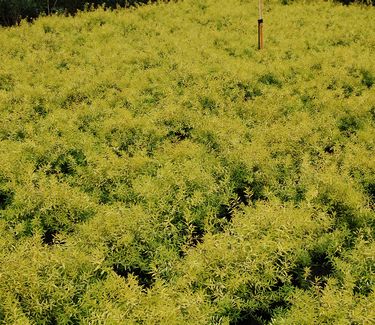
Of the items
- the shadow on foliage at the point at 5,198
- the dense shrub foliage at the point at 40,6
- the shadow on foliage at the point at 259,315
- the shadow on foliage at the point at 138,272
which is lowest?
the shadow on foliage at the point at 259,315

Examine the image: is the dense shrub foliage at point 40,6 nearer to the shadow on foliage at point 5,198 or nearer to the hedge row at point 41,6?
the hedge row at point 41,6

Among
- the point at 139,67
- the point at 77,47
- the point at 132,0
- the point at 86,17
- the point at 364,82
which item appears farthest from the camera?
the point at 132,0

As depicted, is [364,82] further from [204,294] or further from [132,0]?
[132,0]

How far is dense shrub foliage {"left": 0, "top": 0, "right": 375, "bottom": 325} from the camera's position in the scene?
4.95 m

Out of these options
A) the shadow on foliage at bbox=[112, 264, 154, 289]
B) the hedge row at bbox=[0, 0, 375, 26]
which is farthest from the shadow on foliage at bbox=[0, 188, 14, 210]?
the hedge row at bbox=[0, 0, 375, 26]

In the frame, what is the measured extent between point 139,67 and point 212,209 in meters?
6.86

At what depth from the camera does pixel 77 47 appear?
13586 millimetres

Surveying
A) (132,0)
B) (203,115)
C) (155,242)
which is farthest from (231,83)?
(132,0)

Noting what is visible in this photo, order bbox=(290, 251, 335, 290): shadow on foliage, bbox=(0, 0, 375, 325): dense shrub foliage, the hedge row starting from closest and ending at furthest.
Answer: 1. bbox=(0, 0, 375, 325): dense shrub foliage
2. bbox=(290, 251, 335, 290): shadow on foliage
3. the hedge row

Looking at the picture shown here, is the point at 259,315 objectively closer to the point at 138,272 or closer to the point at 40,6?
the point at 138,272

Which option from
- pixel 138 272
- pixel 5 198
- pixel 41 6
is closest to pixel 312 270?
pixel 138 272

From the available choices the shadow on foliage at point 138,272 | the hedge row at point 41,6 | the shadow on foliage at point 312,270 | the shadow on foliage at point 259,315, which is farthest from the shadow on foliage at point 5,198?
the hedge row at point 41,6

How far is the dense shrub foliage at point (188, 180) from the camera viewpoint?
495 centimetres

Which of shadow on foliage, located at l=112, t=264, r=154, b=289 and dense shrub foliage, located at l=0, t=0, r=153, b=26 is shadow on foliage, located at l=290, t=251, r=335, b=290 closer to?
shadow on foliage, located at l=112, t=264, r=154, b=289
